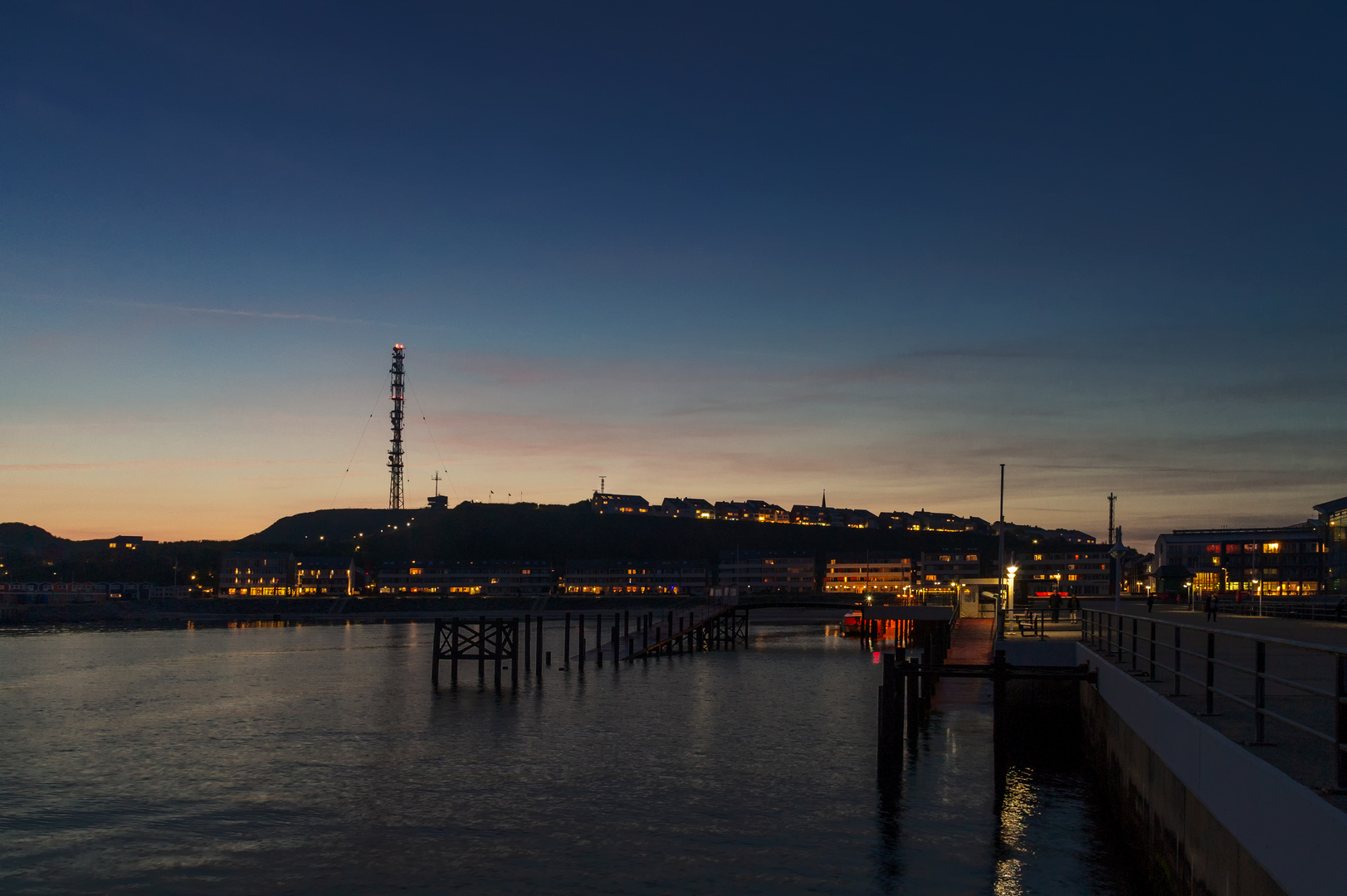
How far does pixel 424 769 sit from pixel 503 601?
159580mm

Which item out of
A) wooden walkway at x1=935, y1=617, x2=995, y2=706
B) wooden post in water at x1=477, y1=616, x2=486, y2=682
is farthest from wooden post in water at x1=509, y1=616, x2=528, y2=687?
wooden walkway at x1=935, y1=617, x2=995, y2=706

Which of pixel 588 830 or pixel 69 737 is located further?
pixel 69 737

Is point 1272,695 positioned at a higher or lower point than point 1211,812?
higher

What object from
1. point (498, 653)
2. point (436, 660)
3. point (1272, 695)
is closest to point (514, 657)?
point (498, 653)

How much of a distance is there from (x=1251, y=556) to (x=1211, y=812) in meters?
149

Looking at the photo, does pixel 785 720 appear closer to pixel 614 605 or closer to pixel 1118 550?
pixel 1118 550

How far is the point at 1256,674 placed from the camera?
1073 cm

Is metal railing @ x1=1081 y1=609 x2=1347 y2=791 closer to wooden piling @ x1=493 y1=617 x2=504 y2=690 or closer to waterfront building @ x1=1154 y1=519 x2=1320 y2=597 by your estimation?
wooden piling @ x1=493 y1=617 x2=504 y2=690

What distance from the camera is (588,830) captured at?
76.7ft

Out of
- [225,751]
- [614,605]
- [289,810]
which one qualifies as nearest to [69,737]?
[225,751]

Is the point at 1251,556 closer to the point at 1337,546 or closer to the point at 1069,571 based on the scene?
the point at 1069,571

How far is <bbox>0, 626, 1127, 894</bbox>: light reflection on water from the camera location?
792 inches

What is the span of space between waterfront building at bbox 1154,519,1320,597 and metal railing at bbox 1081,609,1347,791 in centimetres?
10264

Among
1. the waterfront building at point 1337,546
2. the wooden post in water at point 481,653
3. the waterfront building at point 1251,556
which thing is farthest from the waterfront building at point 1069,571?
the wooden post in water at point 481,653
